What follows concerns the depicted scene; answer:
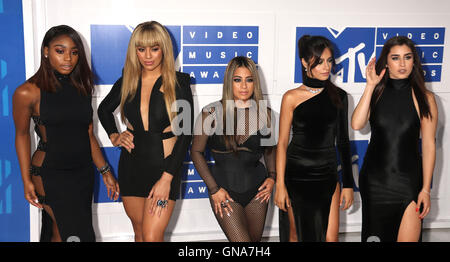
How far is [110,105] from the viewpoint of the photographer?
3314 millimetres

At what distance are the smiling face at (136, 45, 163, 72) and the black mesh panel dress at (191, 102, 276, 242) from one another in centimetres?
48

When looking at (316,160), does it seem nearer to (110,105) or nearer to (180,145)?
(180,145)

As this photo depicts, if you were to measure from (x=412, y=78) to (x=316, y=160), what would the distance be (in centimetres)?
85

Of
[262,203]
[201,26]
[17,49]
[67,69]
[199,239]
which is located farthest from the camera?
[199,239]

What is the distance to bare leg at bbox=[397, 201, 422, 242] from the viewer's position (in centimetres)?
308

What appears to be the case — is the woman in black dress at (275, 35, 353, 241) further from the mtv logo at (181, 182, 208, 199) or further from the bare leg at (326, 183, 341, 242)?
the mtv logo at (181, 182, 208, 199)

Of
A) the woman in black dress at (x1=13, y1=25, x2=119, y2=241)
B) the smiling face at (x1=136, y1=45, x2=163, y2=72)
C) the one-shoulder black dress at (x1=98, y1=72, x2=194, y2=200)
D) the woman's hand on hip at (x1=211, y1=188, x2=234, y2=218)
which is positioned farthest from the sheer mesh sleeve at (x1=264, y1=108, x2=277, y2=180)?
the woman in black dress at (x1=13, y1=25, x2=119, y2=241)

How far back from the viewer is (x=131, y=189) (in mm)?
3189

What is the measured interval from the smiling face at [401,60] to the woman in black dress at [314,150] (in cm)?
37

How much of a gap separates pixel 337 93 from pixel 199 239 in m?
2.04

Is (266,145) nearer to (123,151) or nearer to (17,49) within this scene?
(123,151)

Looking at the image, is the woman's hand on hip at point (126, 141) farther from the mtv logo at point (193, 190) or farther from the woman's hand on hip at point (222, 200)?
the mtv logo at point (193, 190)

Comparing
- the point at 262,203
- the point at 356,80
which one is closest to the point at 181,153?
the point at 262,203

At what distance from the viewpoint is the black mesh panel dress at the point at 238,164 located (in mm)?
3170
